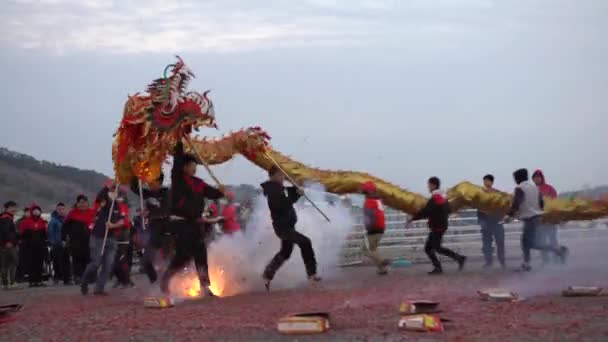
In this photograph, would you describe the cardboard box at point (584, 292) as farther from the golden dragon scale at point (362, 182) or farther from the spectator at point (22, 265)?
the spectator at point (22, 265)

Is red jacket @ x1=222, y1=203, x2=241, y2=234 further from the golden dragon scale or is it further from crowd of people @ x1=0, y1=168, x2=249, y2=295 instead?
the golden dragon scale

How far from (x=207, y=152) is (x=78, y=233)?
16.7 ft

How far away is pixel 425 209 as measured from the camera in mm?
16031

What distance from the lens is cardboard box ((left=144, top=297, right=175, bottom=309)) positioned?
448 inches

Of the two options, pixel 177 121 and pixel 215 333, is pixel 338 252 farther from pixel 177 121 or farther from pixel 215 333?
pixel 215 333

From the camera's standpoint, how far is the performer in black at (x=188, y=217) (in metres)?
12.4

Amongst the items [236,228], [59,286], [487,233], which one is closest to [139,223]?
[59,286]

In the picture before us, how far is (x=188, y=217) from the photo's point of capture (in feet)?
40.8

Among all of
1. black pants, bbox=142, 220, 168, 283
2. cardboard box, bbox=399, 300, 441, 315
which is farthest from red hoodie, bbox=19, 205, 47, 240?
cardboard box, bbox=399, 300, 441, 315

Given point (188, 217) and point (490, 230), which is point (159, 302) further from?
point (490, 230)

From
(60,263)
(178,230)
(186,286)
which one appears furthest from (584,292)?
(60,263)

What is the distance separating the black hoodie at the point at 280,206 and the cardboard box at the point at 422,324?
491cm

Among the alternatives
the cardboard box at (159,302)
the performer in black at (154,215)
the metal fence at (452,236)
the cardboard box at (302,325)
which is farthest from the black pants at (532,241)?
the cardboard box at (302,325)

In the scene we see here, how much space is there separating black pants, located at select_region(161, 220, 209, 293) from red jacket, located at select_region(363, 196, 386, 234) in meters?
4.45
